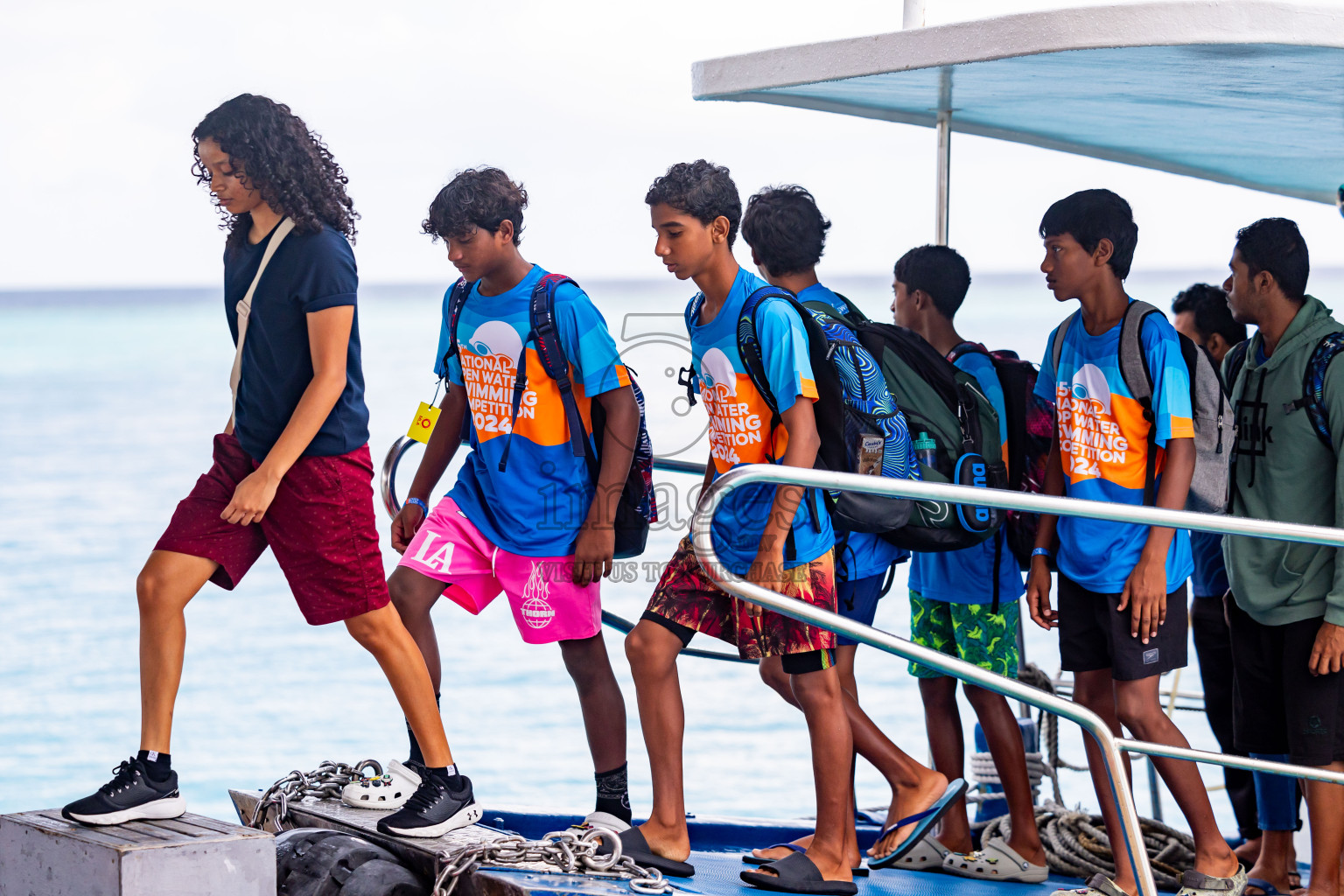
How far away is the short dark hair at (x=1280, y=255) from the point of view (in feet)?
11.6

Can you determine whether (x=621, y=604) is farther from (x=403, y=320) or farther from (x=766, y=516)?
(x=403, y=320)

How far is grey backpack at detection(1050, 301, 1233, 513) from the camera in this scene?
3.36m

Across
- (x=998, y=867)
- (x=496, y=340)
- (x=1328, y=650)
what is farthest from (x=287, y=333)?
(x=1328, y=650)

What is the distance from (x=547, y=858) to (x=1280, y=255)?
228 cm

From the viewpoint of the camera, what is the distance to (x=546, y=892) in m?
2.99

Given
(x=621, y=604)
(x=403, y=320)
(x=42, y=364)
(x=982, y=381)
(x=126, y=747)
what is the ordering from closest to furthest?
(x=982, y=381) → (x=126, y=747) → (x=621, y=604) → (x=42, y=364) → (x=403, y=320)

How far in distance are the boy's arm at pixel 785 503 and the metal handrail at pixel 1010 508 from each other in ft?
1.44

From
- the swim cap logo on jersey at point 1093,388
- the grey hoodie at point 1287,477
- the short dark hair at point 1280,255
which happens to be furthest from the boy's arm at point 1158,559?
the short dark hair at point 1280,255

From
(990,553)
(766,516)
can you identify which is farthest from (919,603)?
(766,516)

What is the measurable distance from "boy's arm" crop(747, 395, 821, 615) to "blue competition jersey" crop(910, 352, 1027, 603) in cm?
88

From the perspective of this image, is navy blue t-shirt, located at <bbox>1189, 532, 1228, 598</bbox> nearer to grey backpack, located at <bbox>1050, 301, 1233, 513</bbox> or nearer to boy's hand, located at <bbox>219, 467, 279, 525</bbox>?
grey backpack, located at <bbox>1050, 301, 1233, 513</bbox>

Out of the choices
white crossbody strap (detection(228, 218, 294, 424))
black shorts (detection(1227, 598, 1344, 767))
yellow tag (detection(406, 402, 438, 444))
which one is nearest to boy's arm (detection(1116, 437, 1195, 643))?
black shorts (detection(1227, 598, 1344, 767))

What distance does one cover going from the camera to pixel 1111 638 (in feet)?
11.2

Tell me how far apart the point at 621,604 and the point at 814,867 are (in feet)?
44.9
